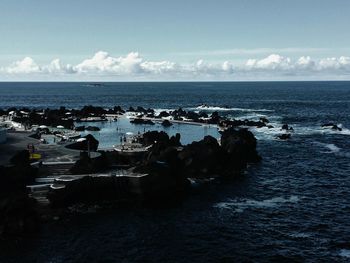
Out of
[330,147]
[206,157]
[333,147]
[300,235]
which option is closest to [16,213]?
[300,235]

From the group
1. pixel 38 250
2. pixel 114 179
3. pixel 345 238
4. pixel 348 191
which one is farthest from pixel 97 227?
A: pixel 348 191

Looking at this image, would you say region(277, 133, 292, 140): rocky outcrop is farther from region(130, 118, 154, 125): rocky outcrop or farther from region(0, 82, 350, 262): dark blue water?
region(130, 118, 154, 125): rocky outcrop

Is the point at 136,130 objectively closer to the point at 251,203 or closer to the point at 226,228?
the point at 251,203

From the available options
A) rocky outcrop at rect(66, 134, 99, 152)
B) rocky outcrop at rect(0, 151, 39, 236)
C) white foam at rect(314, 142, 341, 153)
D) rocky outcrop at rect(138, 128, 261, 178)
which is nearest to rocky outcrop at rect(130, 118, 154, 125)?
white foam at rect(314, 142, 341, 153)

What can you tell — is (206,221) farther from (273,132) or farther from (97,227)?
(273,132)

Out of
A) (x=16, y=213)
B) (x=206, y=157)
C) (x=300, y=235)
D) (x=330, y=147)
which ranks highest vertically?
(x=206, y=157)

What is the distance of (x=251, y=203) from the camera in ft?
216

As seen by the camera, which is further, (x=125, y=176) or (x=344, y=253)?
(x=125, y=176)

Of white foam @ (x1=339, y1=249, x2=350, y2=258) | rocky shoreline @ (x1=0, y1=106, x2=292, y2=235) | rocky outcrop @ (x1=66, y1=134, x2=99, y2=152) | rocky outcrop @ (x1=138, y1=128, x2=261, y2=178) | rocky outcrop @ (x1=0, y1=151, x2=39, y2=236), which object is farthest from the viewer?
rocky outcrop @ (x1=66, y1=134, x2=99, y2=152)

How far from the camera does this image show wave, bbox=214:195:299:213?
63969mm

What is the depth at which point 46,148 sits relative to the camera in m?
85.0

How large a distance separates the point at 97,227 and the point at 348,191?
132 ft

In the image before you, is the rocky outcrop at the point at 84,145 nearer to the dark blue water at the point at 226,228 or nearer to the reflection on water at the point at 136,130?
the reflection on water at the point at 136,130

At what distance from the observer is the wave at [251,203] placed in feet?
210
